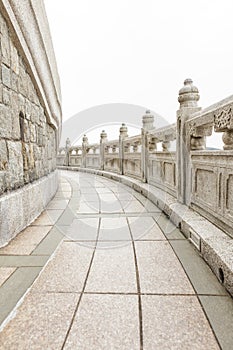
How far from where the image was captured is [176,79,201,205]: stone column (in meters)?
3.14

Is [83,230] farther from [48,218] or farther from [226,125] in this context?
[226,125]

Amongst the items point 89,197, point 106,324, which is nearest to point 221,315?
point 106,324

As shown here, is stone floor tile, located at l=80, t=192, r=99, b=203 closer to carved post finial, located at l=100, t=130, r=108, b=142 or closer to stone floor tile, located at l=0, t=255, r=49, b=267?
stone floor tile, located at l=0, t=255, r=49, b=267

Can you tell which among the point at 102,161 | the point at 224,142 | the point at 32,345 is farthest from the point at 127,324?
the point at 102,161

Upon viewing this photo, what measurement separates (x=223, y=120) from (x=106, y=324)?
185cm

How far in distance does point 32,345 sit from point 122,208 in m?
2.92

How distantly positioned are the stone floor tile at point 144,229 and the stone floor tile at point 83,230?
1.66 feet

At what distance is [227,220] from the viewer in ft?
6.77

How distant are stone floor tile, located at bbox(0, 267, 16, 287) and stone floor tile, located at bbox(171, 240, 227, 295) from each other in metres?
1.49

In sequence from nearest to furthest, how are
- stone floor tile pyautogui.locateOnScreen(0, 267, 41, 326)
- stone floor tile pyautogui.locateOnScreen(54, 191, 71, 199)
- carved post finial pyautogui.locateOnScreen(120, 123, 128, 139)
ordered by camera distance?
stone floor tile pyautogui.locateOnScreen(0, 267, 41, 326), stone floor tile pyautogui.locateOnScreen(54, 191, 71, 199), carved post finial pyautogui.locateOnScreen(120, 123, 128, 139)

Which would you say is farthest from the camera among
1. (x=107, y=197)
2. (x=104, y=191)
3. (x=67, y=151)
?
(x=67, y=151)

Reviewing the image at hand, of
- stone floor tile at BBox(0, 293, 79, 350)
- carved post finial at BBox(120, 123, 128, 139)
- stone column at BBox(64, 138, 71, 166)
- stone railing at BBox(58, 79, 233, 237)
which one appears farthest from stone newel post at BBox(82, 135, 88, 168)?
stone floor tile at BBox(0, 293, 79, 350)

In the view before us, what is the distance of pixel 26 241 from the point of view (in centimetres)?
249

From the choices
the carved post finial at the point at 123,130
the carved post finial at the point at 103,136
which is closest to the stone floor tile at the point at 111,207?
the carved post finial at the point at 123,130
